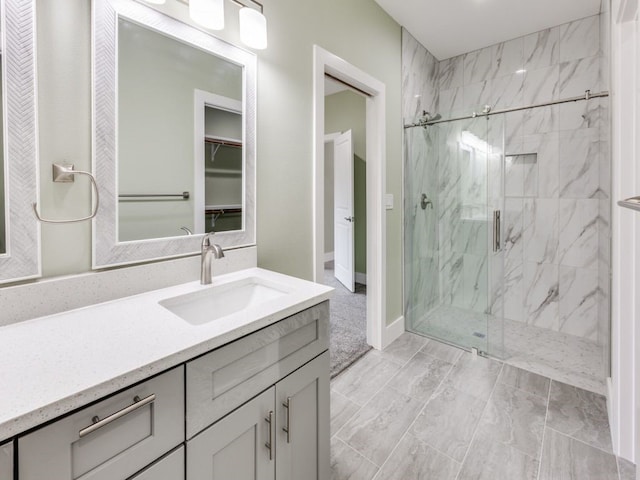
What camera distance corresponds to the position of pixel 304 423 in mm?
1102

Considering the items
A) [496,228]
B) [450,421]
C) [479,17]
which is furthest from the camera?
[479,17]

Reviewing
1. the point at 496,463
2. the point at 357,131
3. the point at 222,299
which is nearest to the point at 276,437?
the point at 222,299

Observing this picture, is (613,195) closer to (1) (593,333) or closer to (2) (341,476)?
(1) (593,333)

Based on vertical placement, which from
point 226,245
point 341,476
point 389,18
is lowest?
point 341,476

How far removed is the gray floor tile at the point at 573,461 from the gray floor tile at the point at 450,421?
0.32 metres

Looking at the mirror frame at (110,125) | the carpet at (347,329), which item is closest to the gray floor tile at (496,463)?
the carpet at (347,329)

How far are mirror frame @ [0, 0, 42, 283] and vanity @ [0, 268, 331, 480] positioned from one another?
0.20 metres

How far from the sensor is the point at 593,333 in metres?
2.66

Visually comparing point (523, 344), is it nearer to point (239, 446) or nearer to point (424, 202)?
point (424, 202)

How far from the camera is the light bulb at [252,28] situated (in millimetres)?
1380

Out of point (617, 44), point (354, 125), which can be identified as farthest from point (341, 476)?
point (354, 125)

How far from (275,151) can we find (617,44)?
1735 millimetres

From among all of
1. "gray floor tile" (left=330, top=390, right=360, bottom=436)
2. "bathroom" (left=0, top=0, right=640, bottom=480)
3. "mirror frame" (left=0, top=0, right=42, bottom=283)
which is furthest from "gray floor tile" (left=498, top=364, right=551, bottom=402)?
"mirror frame" (left=0, top=0, right=42, bottom=283)

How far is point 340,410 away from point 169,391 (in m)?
1.36
